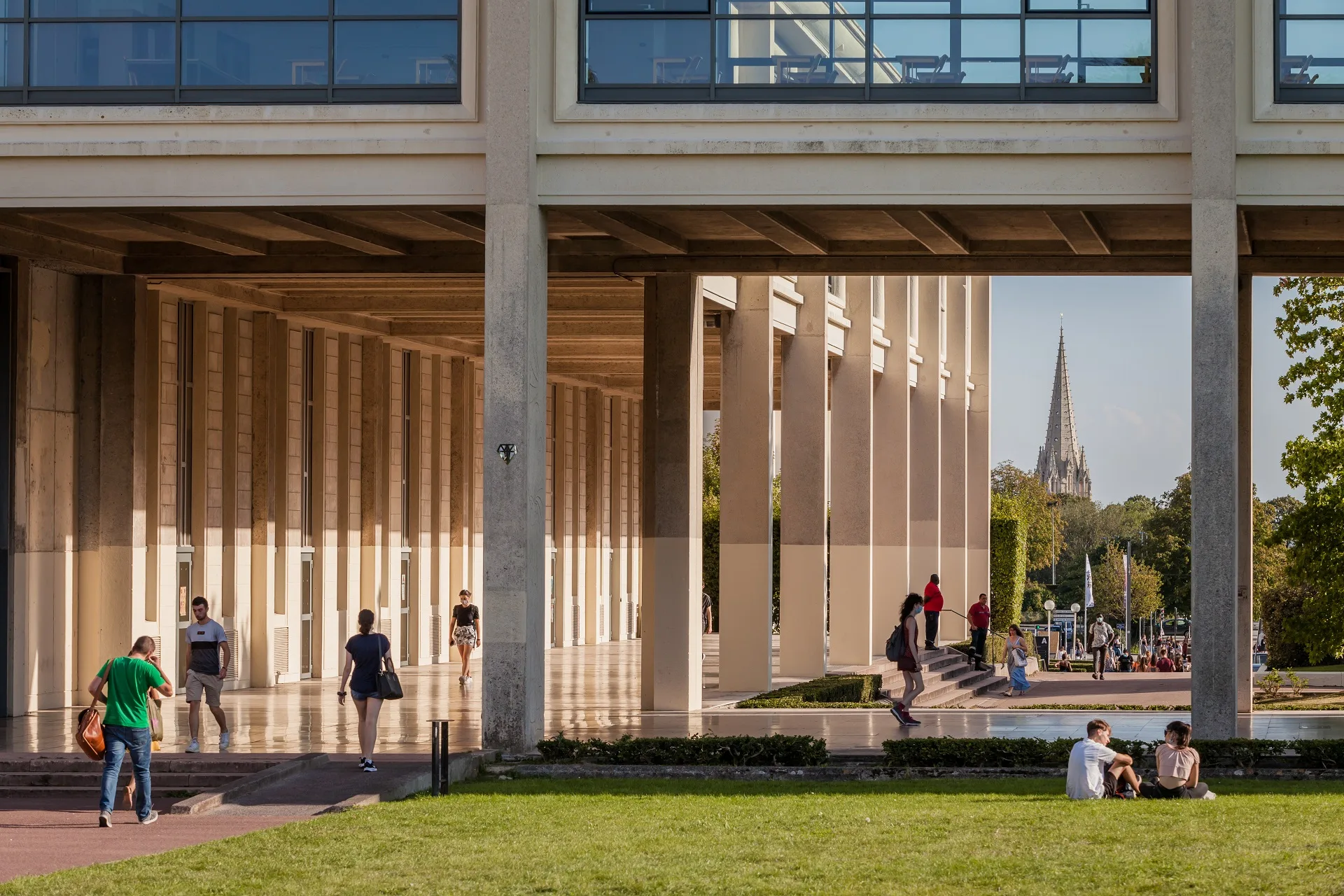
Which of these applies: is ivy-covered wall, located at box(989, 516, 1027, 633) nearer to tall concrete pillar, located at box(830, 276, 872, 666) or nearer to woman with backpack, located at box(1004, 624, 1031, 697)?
woman with backpack, located at box(1004, 624, 1031, 697)

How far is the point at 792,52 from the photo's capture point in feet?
61.9

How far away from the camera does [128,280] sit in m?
24.5

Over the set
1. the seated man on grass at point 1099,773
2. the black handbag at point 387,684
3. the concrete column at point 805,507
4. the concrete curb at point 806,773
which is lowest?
the concrete curb at point 806,773

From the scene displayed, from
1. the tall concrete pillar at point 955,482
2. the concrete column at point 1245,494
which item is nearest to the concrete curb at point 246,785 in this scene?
the concrete column at point 1245,494

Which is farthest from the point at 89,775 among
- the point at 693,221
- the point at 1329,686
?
the point at 1329,686

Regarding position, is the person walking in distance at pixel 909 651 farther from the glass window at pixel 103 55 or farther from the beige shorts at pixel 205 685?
the glass window at pixel 103 55

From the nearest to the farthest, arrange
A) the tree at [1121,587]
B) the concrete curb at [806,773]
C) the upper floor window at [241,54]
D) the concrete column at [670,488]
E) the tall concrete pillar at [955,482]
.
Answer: the concrete curb at [806,773], the upper floor window at [241,54], the concrete column at [670,488], the tall concrete pillar at [955,482], the tree at [1121,587]

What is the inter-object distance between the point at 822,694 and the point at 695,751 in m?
9.01

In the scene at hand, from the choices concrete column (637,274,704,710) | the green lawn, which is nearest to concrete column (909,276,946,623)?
concrete column (637,274,704,710)

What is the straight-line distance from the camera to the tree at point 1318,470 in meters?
29.2

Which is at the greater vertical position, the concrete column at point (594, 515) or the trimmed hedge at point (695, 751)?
the concrete column at point (594, 515)

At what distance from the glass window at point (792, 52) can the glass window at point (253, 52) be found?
4314mm

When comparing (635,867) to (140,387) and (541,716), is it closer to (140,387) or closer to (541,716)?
(541,716)

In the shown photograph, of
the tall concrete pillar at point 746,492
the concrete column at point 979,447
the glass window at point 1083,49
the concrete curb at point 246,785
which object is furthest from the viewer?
the concrete column at point 979,447
